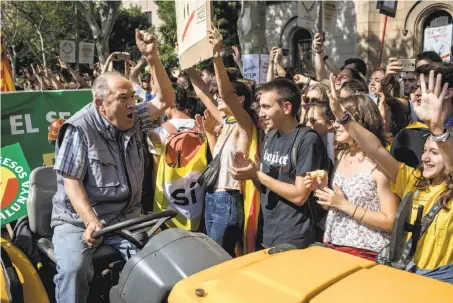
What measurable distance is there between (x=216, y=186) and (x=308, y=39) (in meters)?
18.3

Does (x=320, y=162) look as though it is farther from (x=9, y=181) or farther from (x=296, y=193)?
(x=9, y=181)

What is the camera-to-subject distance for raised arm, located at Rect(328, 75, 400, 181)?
263 cm

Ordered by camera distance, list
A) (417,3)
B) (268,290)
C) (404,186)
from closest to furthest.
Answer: (268,290)
(404,186)
(417,3)

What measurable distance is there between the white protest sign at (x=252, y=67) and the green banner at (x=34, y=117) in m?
2.42

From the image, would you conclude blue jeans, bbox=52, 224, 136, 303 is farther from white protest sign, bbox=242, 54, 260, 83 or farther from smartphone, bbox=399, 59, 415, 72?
white protest sign, bbox=242, 54, 260, 83

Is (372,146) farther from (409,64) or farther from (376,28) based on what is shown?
(376,28)

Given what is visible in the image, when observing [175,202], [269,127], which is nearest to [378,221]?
[269,127]

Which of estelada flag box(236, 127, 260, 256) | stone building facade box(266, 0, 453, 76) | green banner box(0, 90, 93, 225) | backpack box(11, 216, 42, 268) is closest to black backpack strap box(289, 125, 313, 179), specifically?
estelada flag box(236, 127, 260, 256)

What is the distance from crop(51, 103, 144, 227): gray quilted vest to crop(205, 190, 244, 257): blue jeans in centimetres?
78

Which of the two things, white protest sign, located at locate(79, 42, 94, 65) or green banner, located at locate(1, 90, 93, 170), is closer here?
green banner, located at locate(1, 90, 93, 170)

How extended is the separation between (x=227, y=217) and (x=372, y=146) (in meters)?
1.29

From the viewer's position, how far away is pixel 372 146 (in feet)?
8.73

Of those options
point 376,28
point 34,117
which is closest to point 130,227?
point 34,117

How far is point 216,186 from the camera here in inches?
142
